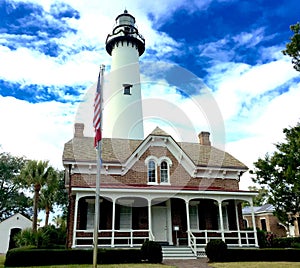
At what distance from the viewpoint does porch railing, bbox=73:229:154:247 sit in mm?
16562

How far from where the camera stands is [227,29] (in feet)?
61.1

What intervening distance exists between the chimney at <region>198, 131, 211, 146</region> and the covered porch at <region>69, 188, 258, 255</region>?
6.42 metres

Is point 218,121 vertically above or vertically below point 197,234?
above

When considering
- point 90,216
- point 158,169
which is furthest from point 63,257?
point 158,169

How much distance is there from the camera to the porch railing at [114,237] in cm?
1656

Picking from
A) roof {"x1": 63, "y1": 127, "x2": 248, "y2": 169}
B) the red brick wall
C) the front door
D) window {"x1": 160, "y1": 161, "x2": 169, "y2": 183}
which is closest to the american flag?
roof {"x1": 63, "y1": 127, "x2": 248, "y2": 169}

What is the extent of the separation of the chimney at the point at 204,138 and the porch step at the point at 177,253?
416 inches

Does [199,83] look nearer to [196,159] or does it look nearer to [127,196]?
[196,159]

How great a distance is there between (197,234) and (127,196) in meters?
5.23

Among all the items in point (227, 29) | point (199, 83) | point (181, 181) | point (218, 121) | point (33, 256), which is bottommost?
point (33, 256)

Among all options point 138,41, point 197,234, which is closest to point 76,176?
point 197,234

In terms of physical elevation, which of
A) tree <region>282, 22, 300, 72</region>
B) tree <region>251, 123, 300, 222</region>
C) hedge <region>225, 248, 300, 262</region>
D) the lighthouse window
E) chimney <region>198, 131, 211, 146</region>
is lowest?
hedge <region>225, 248, 300, 262</region>

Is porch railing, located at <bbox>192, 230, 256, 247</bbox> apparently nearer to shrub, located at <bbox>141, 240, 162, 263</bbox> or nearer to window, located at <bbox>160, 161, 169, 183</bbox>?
window, located at <bbox>160, 161, 169, 183</bbox>

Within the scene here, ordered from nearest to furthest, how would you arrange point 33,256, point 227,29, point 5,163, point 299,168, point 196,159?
1. point 33,256
2. point 299,168
3. point 227,29
4. point 196,159
5. point 5,163
